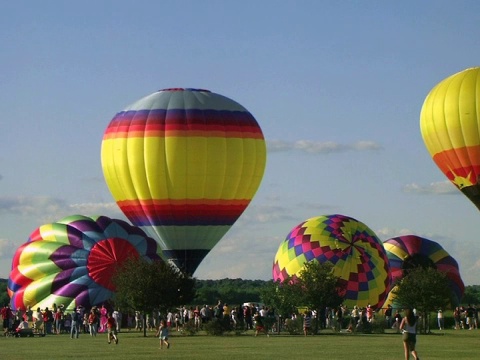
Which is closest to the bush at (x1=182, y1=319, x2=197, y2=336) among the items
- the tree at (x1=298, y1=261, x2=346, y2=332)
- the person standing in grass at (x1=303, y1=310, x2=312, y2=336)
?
the person standing in grass at (x1=303, y1=310, x2=312, y2=336)

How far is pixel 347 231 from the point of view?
55.2m

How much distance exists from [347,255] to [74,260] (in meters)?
11.2

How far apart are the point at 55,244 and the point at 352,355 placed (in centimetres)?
2487

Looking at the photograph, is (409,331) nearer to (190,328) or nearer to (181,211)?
(190,328)

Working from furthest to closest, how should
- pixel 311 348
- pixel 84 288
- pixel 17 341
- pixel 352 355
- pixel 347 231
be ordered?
pixel 347 231 < pixel 84 288 < pixel 17 341 < pixel 311 348 < pixel 352 355

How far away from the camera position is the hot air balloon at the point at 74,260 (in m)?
51.9

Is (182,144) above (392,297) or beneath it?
above

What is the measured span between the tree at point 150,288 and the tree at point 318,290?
4541mm

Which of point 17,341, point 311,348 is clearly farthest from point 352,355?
point 17,341

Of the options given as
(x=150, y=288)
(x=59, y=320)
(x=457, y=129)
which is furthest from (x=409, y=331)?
(x=457, y=129)

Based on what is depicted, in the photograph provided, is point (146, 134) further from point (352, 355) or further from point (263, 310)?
point (352, 355)

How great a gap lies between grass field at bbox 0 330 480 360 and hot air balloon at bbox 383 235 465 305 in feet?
55.3

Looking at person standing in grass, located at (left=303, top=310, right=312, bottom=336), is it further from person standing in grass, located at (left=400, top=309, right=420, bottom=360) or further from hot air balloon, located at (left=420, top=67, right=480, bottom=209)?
person standing in grass, located at (left=400, top=309, right=420, bottom=360)

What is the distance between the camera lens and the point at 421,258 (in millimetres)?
60250
